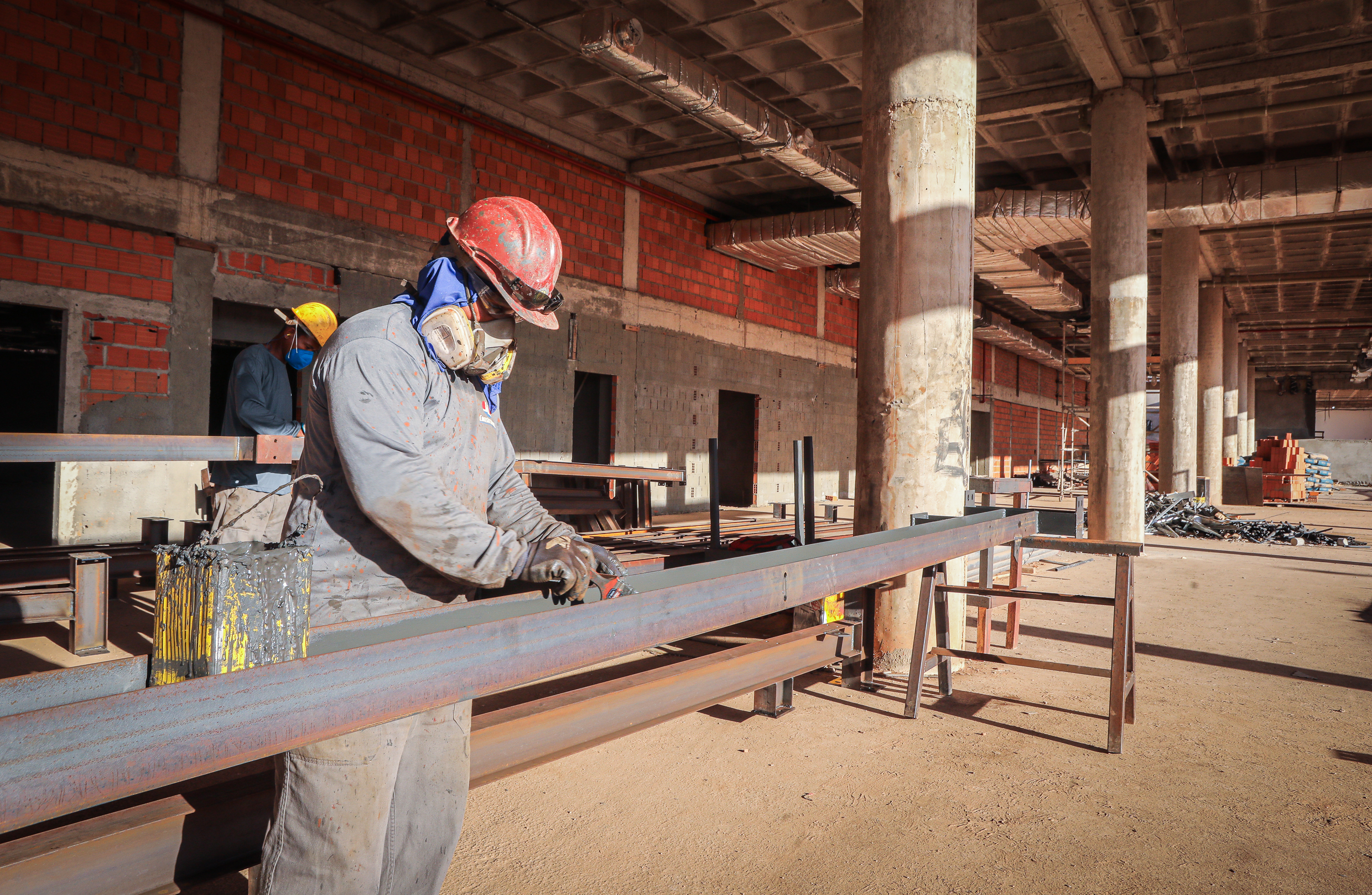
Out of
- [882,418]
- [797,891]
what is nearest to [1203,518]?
[882,418]

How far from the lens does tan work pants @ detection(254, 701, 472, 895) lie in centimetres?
169

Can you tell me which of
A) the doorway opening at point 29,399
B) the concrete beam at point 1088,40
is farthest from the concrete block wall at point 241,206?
the concrete beam at point 1088,40

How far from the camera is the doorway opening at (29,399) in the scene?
29.3 feet

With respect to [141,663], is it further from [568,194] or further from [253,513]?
[568,194]

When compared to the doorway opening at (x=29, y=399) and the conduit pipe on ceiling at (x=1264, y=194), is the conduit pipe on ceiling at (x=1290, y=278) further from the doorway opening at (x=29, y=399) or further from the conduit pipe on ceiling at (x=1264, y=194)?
the doorway opening at (x=29, y=399)

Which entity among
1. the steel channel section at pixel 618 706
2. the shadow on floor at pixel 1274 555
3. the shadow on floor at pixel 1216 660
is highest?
the steel channel section at pixel 618 706

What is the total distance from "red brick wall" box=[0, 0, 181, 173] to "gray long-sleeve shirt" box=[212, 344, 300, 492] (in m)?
3.66

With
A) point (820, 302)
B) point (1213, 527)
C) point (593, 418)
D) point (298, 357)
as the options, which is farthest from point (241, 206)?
point (1213, 527)

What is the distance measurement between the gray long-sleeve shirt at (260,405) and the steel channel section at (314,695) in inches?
138

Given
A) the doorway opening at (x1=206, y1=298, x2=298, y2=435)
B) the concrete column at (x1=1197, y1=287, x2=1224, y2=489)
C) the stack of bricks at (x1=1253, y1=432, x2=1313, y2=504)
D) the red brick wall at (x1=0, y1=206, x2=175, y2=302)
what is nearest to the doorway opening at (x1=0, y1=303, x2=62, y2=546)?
the doorway opening at (x1=206, y1=298, x2=298, y2=435)

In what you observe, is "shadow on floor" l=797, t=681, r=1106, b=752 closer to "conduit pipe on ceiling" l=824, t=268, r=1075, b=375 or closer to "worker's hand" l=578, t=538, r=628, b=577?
"worker's hand" l=578, t=538, r=628, b=577

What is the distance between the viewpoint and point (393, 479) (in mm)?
1757

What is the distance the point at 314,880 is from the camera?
170 centimetres

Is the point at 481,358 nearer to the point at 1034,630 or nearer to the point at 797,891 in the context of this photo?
the point at 797,891
